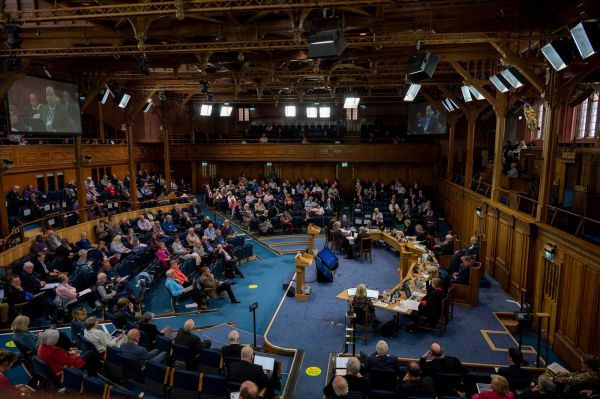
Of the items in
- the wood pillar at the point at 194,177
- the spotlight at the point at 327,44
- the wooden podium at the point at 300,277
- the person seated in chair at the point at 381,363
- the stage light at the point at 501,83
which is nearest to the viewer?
the person seated in chair at the point at 381,363

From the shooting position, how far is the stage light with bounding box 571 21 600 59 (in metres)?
6.66

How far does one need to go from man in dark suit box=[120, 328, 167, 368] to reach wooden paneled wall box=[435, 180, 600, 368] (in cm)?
768

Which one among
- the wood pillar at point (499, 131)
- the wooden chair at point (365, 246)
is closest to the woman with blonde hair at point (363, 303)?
the wooden chair at point (365, 246)

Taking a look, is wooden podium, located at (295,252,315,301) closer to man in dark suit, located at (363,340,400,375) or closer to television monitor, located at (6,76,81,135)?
man in dark suit, located at (363,340,400,375)

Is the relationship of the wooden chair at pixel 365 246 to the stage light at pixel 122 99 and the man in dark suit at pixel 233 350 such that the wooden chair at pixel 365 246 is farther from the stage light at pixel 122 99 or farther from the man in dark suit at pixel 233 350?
the stage light at pixel 122 99

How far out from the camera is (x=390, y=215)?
18312 mm

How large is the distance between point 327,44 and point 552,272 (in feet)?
23.4

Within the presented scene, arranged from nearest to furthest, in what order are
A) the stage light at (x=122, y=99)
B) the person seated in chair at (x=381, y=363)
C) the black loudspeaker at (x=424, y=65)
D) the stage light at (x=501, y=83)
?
the person seated in chair at (x=381, y=363), the black loudspeaker at (x=424, y=65), the stage light at (x=501, y=83), the stage light at (x=122, y=99)

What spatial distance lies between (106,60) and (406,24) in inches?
420

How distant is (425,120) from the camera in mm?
22953

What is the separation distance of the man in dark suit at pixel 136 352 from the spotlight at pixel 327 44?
595 centimetres

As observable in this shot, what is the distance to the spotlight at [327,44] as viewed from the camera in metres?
7.56

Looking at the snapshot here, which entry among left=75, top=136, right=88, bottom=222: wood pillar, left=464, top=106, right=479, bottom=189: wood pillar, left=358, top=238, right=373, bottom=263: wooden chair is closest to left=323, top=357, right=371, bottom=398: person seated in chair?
left=358, top=238, right=373, bottom=263: wooden chair

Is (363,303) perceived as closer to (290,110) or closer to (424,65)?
(424,65)
